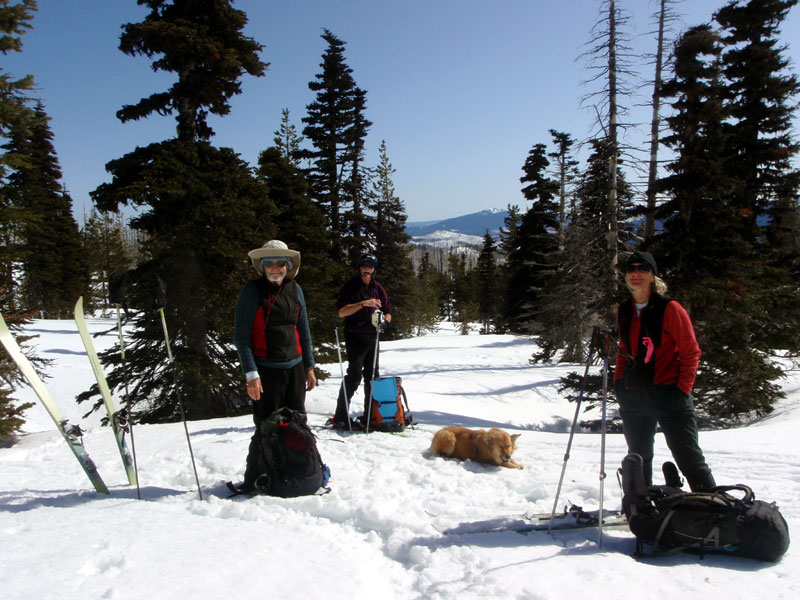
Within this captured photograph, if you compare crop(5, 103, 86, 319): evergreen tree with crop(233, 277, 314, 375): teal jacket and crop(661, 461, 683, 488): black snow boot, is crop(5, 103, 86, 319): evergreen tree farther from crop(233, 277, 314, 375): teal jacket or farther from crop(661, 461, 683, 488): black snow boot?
crop(661, 461, 683, 488): black snow boot

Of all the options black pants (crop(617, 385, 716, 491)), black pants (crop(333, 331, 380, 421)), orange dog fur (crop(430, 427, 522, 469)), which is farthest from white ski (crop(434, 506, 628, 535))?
black pants (crop(333, 331, 380, 421))

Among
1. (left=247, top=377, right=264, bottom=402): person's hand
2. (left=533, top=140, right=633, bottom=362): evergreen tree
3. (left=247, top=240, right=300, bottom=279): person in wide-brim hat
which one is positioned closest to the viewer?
(left=247, top=377, right=264, bottom=402): person's hand

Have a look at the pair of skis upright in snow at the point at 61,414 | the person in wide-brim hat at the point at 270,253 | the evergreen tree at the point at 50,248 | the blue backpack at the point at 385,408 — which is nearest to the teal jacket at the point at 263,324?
the person in wide-brim hat at the point at 270,253

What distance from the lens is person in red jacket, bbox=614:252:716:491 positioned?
349cm

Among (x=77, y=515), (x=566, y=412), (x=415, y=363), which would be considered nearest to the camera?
(x=77, y=515)

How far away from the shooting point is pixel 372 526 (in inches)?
149

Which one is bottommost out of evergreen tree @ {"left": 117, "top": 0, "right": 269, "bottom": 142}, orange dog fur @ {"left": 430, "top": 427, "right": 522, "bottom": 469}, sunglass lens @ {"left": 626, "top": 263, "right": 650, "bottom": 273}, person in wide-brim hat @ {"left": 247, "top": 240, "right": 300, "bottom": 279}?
orange dog fur @ {"left": 430, "top": 427, "right": 522, "bottom": 469}

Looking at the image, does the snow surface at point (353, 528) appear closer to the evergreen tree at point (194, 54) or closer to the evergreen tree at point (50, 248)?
the evergreen tree at point (194, 54)

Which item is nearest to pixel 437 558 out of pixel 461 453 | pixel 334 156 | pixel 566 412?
pixel 461 453

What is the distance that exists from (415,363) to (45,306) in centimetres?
3247

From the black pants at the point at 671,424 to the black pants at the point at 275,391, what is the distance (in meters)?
3.08

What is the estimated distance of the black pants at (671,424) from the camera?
138 inches

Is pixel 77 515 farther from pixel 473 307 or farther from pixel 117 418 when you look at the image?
pixel 473 307

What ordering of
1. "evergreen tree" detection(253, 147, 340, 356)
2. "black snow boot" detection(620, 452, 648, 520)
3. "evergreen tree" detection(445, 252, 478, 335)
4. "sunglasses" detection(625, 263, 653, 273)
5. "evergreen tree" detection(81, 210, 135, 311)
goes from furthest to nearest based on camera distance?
1. "evergreen tree" detection(445, 252, 478, 335)
2. "evergreen tree" detection(81, 210, 135, 311)
3. "evergreen tree" detection(253, 147, 340, 356)
4. "sunglasses" detection(625, 263, 653, 273)
5. "black snow boot" detection(620, 452, 648, 520)
